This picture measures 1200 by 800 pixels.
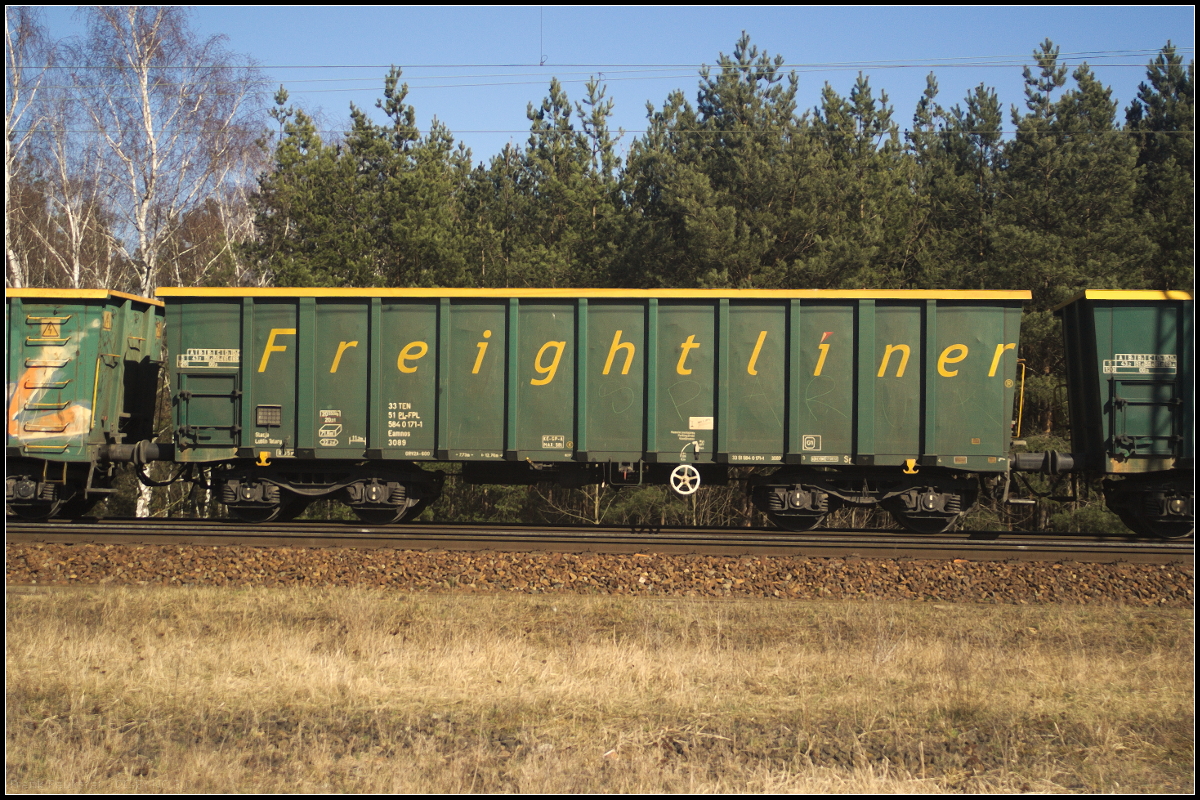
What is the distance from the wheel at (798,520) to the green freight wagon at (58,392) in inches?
362

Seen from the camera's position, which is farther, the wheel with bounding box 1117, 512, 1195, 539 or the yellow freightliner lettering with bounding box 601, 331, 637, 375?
the yellow freightliner lettering with bounding box 601, 331, 637, 375

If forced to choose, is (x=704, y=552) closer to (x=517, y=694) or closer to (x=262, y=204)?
(x=517, y=694)

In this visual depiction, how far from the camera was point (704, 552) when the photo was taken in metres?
9.65

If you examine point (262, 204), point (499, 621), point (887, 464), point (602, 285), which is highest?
point (262, 204)

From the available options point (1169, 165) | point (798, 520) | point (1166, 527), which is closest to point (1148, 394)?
point (1166, 527)

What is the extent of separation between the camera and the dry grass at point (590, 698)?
13.7 ft

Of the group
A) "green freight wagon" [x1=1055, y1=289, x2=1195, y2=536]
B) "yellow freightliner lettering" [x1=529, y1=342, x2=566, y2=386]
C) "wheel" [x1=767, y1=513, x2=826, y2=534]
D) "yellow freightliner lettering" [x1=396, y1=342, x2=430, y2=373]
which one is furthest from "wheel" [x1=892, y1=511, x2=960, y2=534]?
"yellow freightliner lettering" [x1=396, y1=342, x2=430, y2=373]

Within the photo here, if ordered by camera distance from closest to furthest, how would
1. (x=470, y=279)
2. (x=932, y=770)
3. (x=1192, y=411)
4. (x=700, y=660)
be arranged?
(x=932, y=770), (x=700, y=660), (x=1192, y=411), (x=470, y=279)

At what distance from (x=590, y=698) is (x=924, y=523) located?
7.32m

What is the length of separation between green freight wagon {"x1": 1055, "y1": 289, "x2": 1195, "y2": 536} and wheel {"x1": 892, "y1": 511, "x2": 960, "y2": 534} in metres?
2.08

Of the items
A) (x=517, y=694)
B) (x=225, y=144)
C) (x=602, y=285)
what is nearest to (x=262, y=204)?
(x=225, y=144)

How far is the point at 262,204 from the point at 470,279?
22.3ft

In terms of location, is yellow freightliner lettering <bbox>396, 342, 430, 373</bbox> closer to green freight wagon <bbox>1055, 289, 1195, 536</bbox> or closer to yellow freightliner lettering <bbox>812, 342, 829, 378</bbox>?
yellow freightliner lettering <bbox>812, 342, 829, 378</bbox>

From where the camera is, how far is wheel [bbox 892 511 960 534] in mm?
10844
